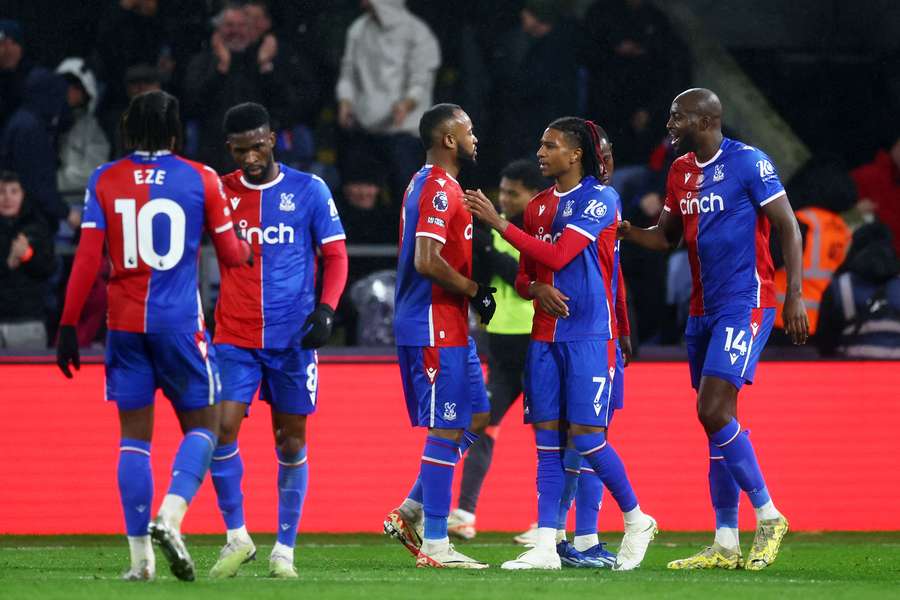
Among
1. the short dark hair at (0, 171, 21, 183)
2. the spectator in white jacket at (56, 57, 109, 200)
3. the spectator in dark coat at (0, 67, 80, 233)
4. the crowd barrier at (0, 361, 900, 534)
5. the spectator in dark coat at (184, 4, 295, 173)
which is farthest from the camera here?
the spectator in white jacket at (56, 57, 109, 200)

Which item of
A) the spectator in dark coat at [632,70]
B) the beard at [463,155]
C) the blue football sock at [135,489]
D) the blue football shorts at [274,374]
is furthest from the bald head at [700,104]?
the spectator in dark coat at [632,70]

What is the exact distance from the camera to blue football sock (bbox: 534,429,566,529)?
784 centimetres

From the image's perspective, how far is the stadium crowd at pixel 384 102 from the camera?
1221cm

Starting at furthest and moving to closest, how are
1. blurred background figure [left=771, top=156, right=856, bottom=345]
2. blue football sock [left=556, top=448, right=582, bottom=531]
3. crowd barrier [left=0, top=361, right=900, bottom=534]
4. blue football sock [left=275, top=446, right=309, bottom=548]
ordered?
blurred background figure [left=771, top=156, right=856, bottom=345] < crowd barrier [left=0, top=361, right=900, bottom=534] < blue football sock [left=556, top=448, right=582, bottom=531] < blue football sock [left=275, top=446, right=309, bottom=548]

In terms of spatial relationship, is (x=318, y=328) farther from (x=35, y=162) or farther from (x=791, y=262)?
(x=35, y=162)

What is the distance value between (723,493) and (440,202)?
206 cm

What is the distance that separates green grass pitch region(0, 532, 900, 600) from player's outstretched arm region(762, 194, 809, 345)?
1187mm

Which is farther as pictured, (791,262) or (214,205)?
(791,262)

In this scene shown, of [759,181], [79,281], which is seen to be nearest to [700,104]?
[759,181]

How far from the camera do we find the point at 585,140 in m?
8.02

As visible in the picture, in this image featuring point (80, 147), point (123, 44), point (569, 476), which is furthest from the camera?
point (123, 44)

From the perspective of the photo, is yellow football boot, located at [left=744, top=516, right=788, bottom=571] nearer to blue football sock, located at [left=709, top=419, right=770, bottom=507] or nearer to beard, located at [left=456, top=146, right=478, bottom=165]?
blue football sock, located at [left=709, top=419, right=770, bottom=507]

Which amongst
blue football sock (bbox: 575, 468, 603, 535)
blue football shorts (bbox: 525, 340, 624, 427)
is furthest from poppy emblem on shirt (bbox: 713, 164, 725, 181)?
blue football sock (bbox: 575, 468, 603, 535)

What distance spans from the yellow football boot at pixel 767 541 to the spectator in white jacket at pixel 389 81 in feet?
19.6
